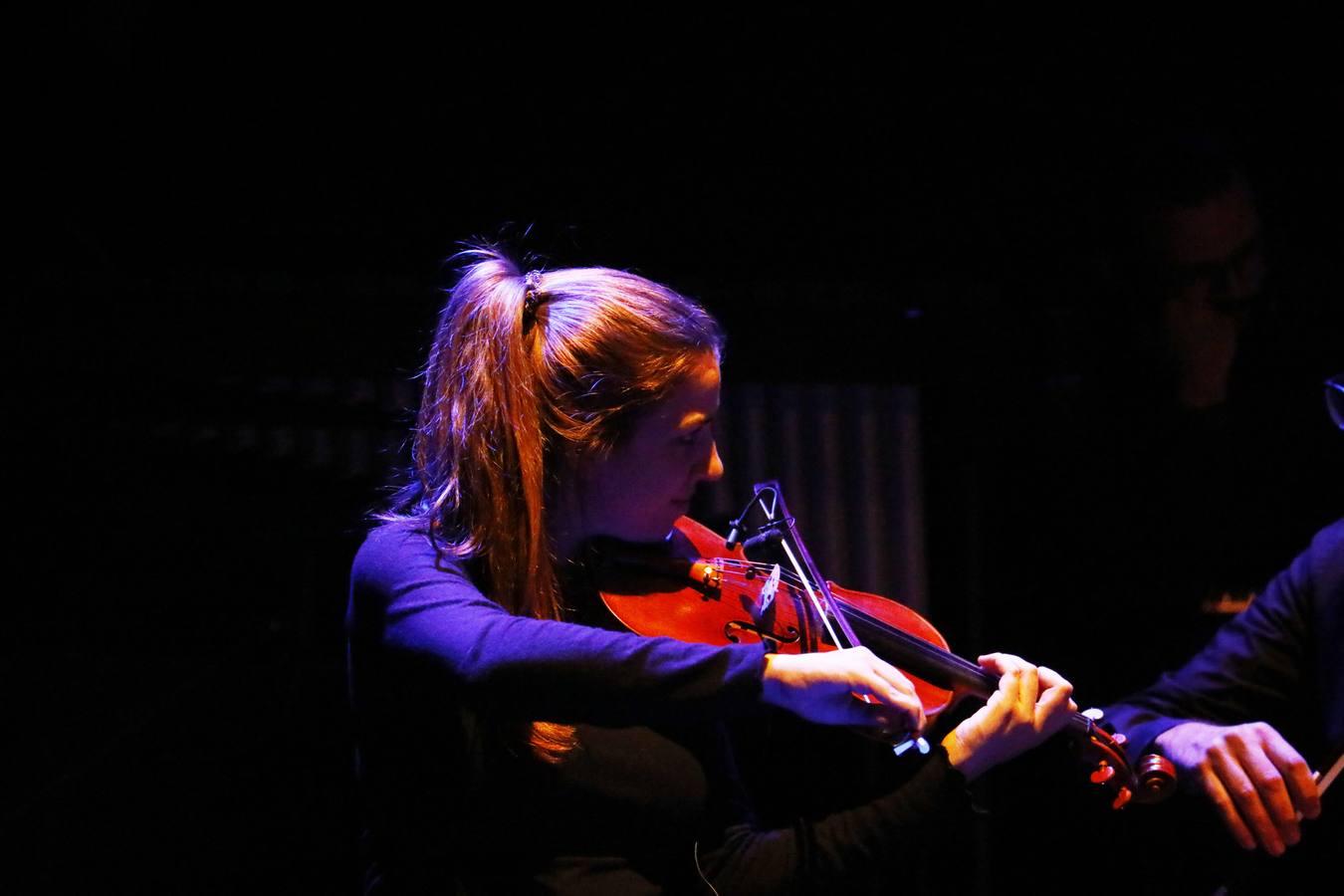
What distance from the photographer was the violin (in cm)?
176

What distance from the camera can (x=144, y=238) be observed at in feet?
12.2

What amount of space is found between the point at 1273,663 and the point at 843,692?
1.23m

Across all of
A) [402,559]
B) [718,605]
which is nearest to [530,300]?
[402,559]

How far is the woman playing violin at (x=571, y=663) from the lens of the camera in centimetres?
142

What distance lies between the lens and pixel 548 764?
1.60 m

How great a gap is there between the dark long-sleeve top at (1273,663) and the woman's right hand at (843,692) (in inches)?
35.0

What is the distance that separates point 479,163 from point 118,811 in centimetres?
228

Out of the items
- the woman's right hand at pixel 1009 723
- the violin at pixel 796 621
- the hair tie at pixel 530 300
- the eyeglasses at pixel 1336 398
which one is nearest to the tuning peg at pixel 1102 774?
the violin at pixel 796 621

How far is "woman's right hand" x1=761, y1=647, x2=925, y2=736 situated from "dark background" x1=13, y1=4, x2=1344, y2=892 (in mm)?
1971

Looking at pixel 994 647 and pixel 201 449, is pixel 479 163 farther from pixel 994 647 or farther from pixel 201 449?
pixel 994 647

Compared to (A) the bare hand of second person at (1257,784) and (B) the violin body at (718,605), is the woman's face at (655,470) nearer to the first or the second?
(B) the violin body at (718,605)

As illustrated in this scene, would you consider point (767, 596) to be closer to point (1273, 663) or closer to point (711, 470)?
point (711, 470)

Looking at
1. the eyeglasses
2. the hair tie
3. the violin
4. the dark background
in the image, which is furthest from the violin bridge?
Result: the dark background

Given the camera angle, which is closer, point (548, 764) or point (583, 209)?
point (548, 764)
